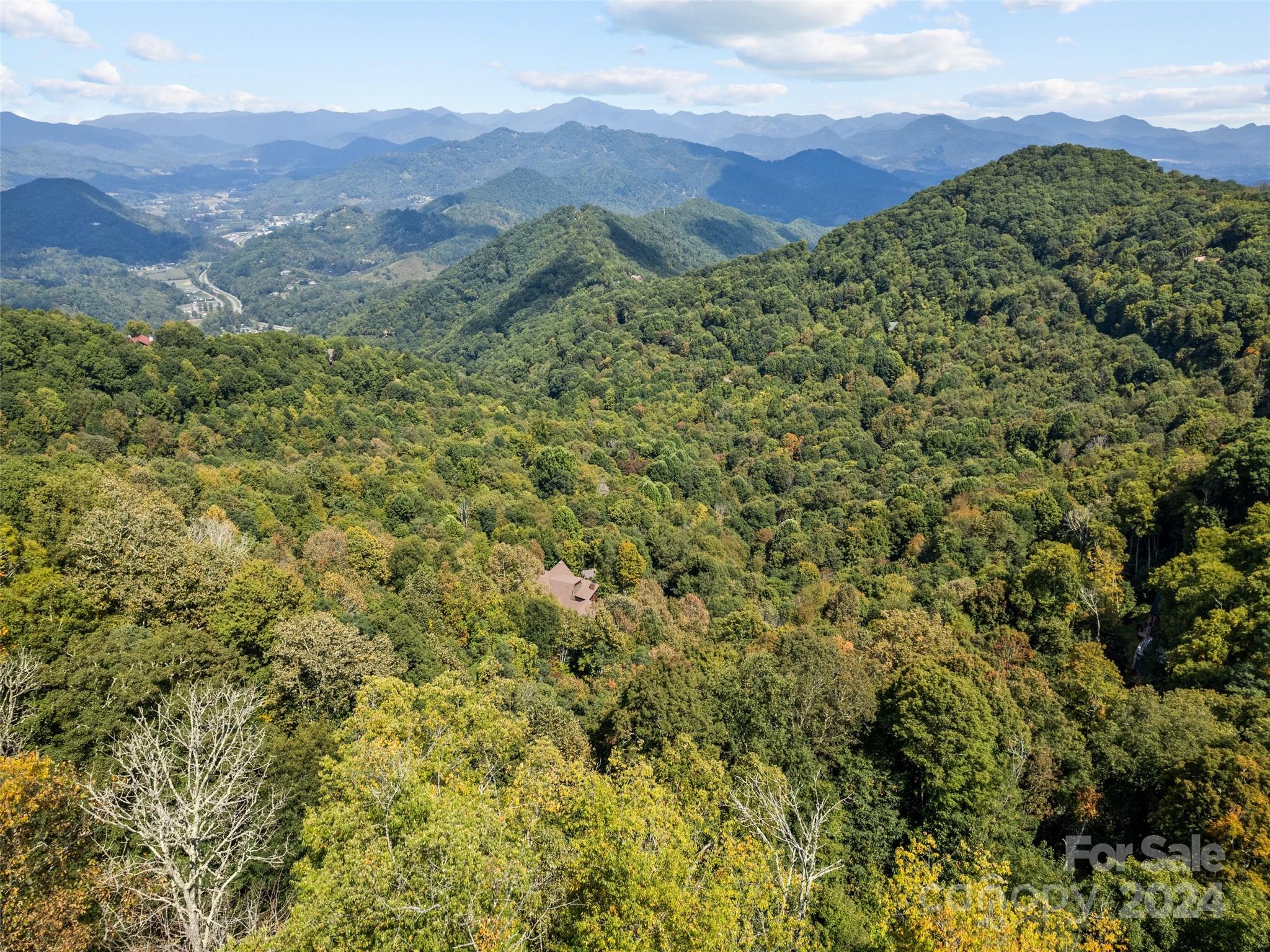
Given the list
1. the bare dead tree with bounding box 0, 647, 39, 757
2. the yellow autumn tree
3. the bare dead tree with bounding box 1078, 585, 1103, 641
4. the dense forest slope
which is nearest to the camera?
the yellow autumn tree

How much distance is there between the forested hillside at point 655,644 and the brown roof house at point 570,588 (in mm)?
1976

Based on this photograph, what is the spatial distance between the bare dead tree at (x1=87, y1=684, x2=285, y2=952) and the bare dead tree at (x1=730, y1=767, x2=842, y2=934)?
11.8 metres

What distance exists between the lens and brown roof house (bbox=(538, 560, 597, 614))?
55719 mm

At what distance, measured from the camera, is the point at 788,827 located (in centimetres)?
1680

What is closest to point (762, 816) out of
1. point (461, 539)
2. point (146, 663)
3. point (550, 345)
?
point (146, 663)

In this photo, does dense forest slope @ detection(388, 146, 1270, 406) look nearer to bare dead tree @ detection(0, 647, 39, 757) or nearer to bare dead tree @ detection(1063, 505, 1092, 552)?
bare dead tree @ detection(1063, 505, 1092, 552)

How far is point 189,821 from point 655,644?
33724 millimetres

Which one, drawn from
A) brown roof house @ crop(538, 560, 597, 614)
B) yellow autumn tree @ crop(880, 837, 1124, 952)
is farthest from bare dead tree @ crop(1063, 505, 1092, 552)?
yellow autumn tree @ crop(880, 837, 1124, 952)

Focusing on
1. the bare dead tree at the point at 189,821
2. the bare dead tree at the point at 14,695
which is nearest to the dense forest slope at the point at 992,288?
the bare dead tree at the point at 189,821

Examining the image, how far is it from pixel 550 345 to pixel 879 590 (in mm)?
119602

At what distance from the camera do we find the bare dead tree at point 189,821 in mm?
14977

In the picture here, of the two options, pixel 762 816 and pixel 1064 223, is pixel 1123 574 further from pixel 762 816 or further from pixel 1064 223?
pixel 1064 223

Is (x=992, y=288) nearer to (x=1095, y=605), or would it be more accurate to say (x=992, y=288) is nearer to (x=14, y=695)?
(x=1095, y=605)

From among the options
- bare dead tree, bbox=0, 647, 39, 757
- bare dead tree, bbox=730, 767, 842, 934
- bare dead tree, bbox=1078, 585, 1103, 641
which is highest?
bare dead tree, bbox=0, 647, 39, 757
